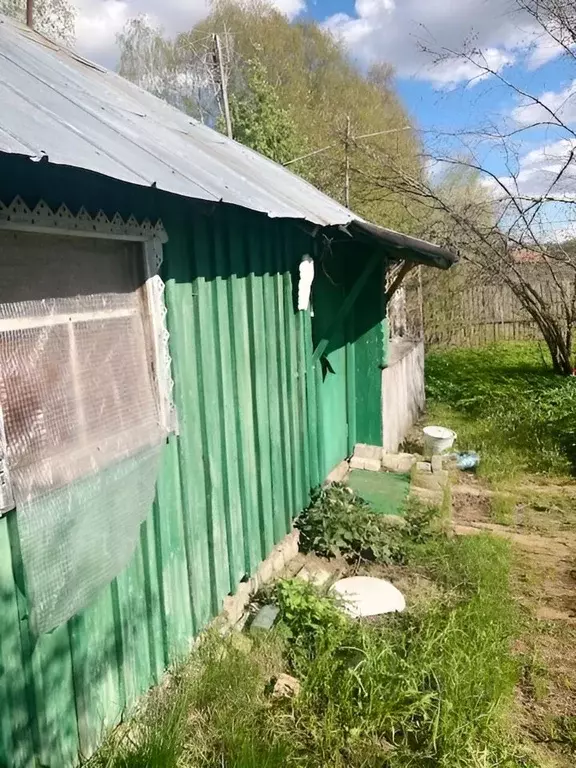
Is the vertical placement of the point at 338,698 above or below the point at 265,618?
below

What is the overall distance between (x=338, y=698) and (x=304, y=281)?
2.97 meters

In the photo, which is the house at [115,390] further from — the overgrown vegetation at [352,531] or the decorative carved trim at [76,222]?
the overgrown vegetation at [352,531]

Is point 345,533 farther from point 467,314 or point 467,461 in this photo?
point 467,314

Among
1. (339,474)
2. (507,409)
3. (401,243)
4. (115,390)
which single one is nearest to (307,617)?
(115,390)

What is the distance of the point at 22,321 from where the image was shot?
2.27 metres

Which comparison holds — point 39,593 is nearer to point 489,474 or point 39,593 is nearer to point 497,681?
point 497,681

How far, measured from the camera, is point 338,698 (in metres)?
3.27

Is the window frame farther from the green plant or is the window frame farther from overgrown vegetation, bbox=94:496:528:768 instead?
the green plant

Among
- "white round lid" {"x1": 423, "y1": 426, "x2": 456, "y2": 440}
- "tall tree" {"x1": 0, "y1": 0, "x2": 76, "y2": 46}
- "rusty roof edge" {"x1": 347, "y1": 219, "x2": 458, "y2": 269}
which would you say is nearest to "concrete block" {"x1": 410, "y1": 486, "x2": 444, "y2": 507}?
"white round lid" {"x1": 423, "y1": 426, "x2": 456, "y2": 440}

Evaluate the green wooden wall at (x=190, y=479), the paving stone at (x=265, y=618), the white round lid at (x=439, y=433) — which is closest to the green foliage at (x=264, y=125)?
the white round lid at (x=439, y=433)

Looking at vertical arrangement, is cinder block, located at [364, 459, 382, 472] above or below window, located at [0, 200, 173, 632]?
below

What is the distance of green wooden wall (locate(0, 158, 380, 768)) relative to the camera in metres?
2.29

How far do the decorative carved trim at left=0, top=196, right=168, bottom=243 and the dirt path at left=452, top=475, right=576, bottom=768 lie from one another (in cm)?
316

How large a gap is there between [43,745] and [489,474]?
611 centimetres
